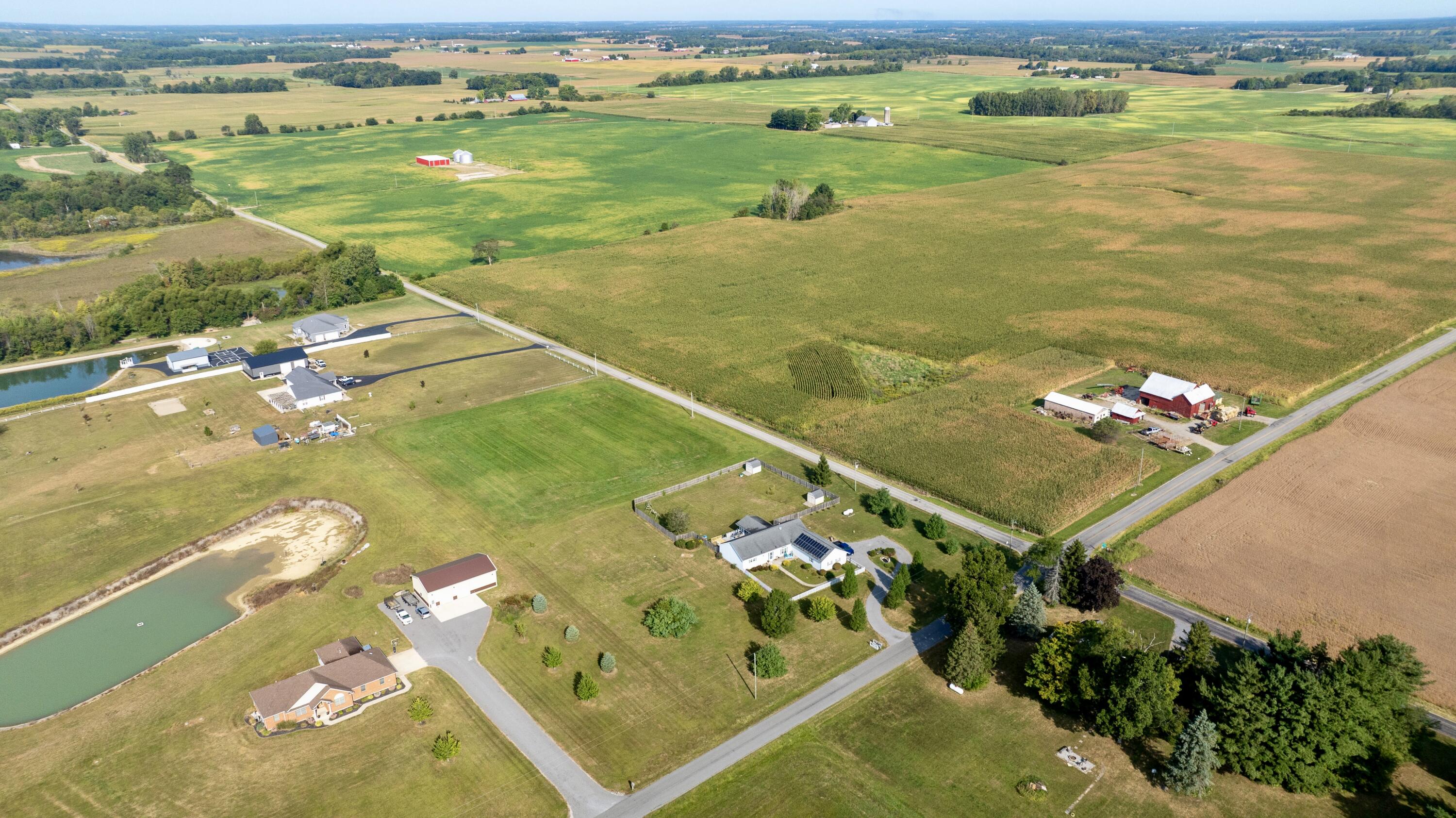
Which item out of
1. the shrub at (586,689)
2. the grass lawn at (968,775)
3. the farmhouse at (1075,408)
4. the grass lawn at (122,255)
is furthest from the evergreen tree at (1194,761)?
the grass lawn at (122,255)

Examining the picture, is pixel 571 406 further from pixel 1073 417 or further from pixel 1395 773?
pixel 1395 773

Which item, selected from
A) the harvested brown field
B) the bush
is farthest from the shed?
the harvested brown field

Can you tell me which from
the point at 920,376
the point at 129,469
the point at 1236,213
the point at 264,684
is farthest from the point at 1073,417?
the point at 1236,213

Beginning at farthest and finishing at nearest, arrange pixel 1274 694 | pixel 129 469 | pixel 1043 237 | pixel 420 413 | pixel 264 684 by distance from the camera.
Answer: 1. pixel 1043 237
2. pixel 420 413
3. pixel 129 469
4. pixel 264 684
5. pixel 1274 694

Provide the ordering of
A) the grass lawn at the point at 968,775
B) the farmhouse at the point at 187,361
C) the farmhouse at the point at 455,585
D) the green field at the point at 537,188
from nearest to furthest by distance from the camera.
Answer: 1. the grass lawn at the point at 968,775
2. the farmhouse at the point at 455,585
3. the farmhouse at the point at 187,361
4. the green field at the point at 537,188

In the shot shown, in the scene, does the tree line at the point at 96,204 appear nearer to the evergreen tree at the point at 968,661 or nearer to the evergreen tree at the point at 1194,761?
the evergreen tree at the point at 968,661

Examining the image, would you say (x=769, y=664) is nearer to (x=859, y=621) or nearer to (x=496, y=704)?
(x=859, y=621)
